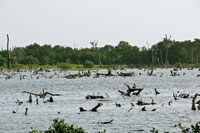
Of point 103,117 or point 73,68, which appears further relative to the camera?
point 73,68

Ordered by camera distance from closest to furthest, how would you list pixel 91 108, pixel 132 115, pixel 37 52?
1. pixel 132 115
2. pixel 91 108
3. pixel 37 52

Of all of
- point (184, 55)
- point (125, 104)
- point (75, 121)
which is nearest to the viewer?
point (75, 121)

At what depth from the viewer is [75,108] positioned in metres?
42.7

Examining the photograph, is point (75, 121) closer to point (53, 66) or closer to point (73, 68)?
point (73, 68)

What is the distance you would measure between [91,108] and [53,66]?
147 metres

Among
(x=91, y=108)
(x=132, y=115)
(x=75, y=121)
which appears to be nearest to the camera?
(x=75, y=121)

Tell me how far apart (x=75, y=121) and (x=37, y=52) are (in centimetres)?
16670

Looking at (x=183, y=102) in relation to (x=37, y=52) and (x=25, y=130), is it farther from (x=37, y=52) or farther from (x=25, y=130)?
(x=37, y=52)

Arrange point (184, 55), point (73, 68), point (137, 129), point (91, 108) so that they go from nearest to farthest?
1. point (137, 129)
2. point (91, 108)
3. point (73, 68)
4. point (184, 55)

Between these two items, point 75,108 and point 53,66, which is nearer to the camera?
point 75,108

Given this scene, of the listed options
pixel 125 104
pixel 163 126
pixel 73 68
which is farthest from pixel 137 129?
pixel 73 68

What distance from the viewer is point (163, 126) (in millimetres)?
31672

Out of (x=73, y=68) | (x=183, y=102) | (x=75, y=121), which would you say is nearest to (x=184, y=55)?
(x=73, y=68)

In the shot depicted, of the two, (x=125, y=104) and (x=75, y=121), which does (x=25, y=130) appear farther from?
(x=125, y=104)
